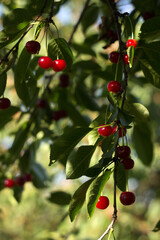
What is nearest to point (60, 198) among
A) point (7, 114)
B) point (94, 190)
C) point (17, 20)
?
point (7, 114)

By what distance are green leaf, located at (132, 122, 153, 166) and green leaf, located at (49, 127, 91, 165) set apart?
3.02ft

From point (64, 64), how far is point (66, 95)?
834 mm

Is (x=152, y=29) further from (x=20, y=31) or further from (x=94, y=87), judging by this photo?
(x=94, y=87)

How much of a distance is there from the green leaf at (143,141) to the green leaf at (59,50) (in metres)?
0.84

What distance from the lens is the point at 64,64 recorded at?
3.54 feet

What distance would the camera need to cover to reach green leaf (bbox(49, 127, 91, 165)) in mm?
969

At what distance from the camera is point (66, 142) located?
38.5 inches

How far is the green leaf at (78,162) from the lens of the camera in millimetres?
932

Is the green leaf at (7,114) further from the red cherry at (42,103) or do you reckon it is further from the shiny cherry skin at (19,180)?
the shiny cherry skin at (19,180)

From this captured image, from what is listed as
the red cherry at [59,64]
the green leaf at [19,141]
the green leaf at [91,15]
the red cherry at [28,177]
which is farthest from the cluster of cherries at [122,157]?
the green leaf at [91,15]

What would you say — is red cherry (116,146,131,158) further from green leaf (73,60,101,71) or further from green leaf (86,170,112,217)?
green leaf (73,60,101,71)

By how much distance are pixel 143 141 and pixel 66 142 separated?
0.98 meters

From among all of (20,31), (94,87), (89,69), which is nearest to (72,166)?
(20,31)

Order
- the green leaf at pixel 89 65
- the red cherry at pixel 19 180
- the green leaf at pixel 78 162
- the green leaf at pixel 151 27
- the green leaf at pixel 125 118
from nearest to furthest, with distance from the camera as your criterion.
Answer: the green leaf at pixel 125 118, the green leaf at pixel 78 162, the green leaf at pixel 151 27, the green leaf at pixel 89 65, the red cherry at pixel 19 180
